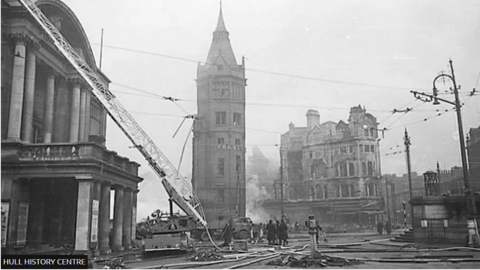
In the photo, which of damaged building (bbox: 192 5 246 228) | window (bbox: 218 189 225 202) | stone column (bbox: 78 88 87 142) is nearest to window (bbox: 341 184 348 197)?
damaged building (bbox: 192 5 246 228)

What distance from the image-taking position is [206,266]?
1380 cm

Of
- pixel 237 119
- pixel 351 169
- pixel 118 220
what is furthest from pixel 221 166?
pixel 118 220

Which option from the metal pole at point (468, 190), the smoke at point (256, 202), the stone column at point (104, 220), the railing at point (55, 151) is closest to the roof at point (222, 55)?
the stone column at point (104, 220)

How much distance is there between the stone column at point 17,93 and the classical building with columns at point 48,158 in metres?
0.03

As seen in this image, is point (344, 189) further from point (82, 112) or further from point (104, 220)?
point (104, 220)

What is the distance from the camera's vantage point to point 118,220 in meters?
21.3

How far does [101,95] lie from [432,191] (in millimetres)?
19847

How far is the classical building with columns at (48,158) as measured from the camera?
1625 cm

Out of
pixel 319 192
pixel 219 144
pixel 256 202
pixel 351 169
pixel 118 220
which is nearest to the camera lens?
pixel 118 220

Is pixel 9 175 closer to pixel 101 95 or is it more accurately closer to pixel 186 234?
pixel 101 95

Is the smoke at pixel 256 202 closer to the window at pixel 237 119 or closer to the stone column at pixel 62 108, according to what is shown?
the window at pixel 237 119

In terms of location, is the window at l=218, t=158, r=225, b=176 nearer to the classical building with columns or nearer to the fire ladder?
the fire ladder

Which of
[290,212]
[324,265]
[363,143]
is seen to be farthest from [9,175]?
[290,212]

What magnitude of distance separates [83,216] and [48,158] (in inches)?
102
